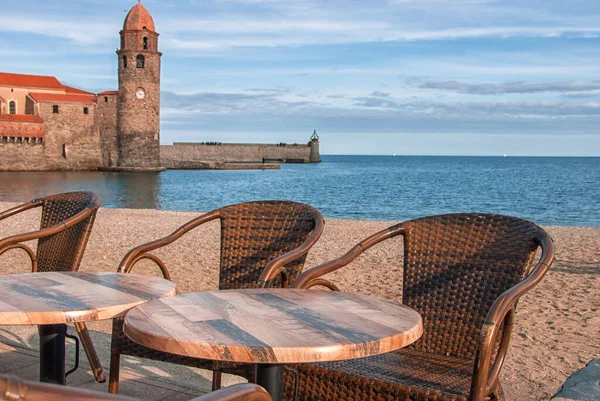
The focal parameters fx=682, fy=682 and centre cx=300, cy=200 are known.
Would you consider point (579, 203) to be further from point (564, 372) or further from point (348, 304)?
point (348, 304)

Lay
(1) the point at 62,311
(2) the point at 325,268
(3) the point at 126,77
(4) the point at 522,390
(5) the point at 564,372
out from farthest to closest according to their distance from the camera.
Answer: (3) the point at 126,77, (5) the point at 564,372, (4) the point at 522,390, (2) the point at 325,268, (1) the point at 62,311

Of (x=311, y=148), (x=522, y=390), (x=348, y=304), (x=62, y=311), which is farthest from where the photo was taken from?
(x=311, y=148)

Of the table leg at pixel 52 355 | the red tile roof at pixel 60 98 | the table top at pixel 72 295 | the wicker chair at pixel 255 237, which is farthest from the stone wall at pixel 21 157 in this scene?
the table top at pixel 72 295

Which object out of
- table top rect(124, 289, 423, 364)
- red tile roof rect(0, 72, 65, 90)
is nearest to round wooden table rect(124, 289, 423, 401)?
table top rect(124, 289, 423, 364)

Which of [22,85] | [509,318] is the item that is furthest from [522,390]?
[22,85]

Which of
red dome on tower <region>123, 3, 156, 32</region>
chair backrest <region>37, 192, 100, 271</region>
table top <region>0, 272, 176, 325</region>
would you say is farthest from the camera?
red dome on tower <region>123, 3, 156, 32</region>

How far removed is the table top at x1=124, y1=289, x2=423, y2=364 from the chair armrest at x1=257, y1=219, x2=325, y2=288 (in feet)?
0.94

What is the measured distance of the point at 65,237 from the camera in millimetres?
3002

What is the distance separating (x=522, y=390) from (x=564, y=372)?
0.45 meters

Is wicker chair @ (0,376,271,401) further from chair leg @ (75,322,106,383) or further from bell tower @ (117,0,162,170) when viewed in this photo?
bell tower @ (117,0,162,170)

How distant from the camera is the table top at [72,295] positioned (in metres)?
1.60

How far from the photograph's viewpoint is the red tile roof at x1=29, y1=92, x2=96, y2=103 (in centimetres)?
4672

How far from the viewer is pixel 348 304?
1729 mm

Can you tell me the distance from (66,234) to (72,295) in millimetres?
1266
